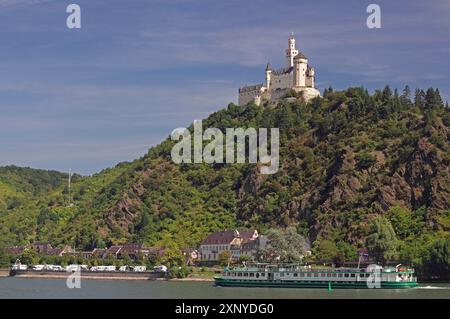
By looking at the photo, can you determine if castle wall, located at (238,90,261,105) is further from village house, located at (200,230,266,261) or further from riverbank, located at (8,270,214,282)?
riverbank, located at (8,270,214,282)

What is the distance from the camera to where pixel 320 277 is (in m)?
87.7

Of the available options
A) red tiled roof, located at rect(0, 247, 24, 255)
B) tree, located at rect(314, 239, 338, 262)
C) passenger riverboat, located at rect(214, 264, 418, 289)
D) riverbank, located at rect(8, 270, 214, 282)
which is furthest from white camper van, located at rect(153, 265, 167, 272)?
red tiled roof, located at rect(0, 247, 24, 255)

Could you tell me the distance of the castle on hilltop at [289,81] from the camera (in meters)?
155

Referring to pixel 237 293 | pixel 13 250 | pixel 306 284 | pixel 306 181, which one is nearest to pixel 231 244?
pixel 306 181

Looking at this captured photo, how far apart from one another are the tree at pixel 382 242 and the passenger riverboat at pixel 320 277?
430 inches

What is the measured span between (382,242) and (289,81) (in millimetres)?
62023

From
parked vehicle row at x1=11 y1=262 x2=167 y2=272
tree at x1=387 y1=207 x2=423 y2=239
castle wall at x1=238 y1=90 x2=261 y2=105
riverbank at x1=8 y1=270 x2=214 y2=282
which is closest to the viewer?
tree at x1=387 y1=207 x2=423 y2=239

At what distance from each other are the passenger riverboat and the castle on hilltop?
65325 mm

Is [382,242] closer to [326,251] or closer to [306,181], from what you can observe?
[326,251]

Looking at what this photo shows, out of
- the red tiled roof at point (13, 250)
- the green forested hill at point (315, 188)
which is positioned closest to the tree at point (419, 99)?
the green forested hill at point (315, 188)

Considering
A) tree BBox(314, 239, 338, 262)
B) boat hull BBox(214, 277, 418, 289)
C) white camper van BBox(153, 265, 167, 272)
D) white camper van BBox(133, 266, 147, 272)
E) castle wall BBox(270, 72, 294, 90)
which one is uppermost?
castle wall BBox(270, 72, 294, 90)

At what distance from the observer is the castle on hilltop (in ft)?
510

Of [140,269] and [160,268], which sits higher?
[160,268]

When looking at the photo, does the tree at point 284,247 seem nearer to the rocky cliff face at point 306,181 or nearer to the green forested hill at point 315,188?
the green forested hill at point 315,188
